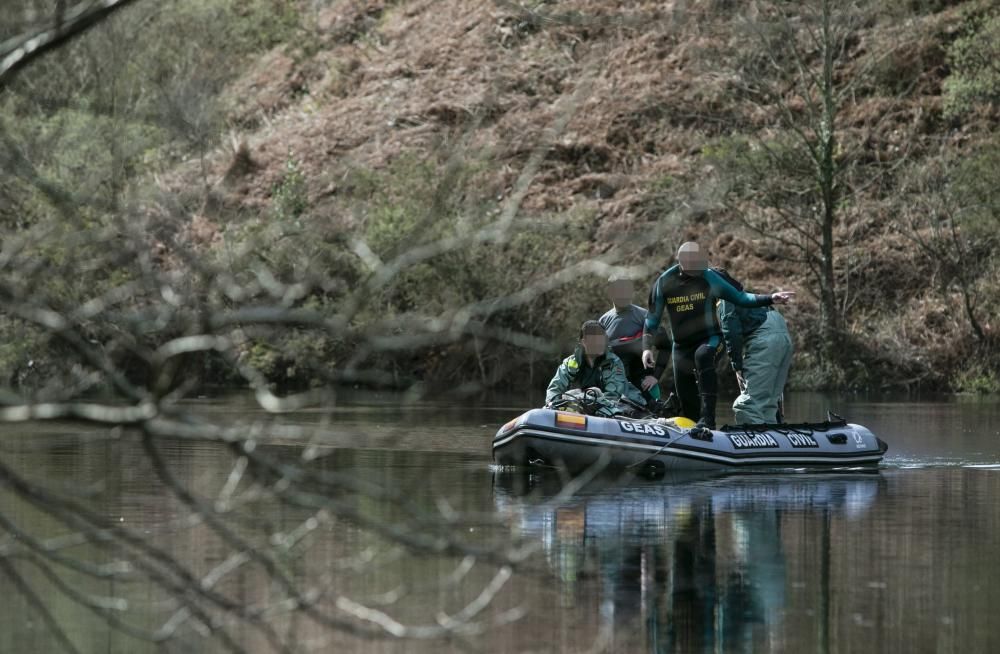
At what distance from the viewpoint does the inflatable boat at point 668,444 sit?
16312 mm

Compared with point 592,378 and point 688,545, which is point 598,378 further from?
point 688,545

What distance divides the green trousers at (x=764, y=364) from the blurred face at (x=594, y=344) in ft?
5.16

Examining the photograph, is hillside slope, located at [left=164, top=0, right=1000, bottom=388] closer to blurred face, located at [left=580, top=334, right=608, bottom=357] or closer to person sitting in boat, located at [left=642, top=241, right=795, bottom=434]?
person sitting in boat, located at [left=642, top=241, right=795, bottom=434]

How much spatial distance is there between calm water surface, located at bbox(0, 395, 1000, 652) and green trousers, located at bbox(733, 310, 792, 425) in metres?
0.78

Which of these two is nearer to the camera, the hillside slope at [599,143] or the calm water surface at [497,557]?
the calm water surface at [497,557]

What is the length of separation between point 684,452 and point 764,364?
3.96 ft

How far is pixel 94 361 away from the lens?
4.51 meters


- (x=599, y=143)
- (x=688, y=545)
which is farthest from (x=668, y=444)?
(x=599, y=143)

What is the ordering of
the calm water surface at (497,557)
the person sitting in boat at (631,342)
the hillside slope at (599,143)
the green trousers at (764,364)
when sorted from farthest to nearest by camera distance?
the hillside slope at (599,143), the person sitting in boat at (631,342), the green trousers at (764,364), the calm water surface at (497,557)

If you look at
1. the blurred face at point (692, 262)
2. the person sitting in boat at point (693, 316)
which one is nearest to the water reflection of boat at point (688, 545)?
the person sitting in boat at point (693, 316)

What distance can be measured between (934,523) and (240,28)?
39.0 meters

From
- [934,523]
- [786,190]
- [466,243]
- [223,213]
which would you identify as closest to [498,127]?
[223,213]

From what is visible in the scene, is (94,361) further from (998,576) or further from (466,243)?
(998,576)

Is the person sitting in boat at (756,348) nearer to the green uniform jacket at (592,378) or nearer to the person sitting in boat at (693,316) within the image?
the person sitting in boat at (693,316)
